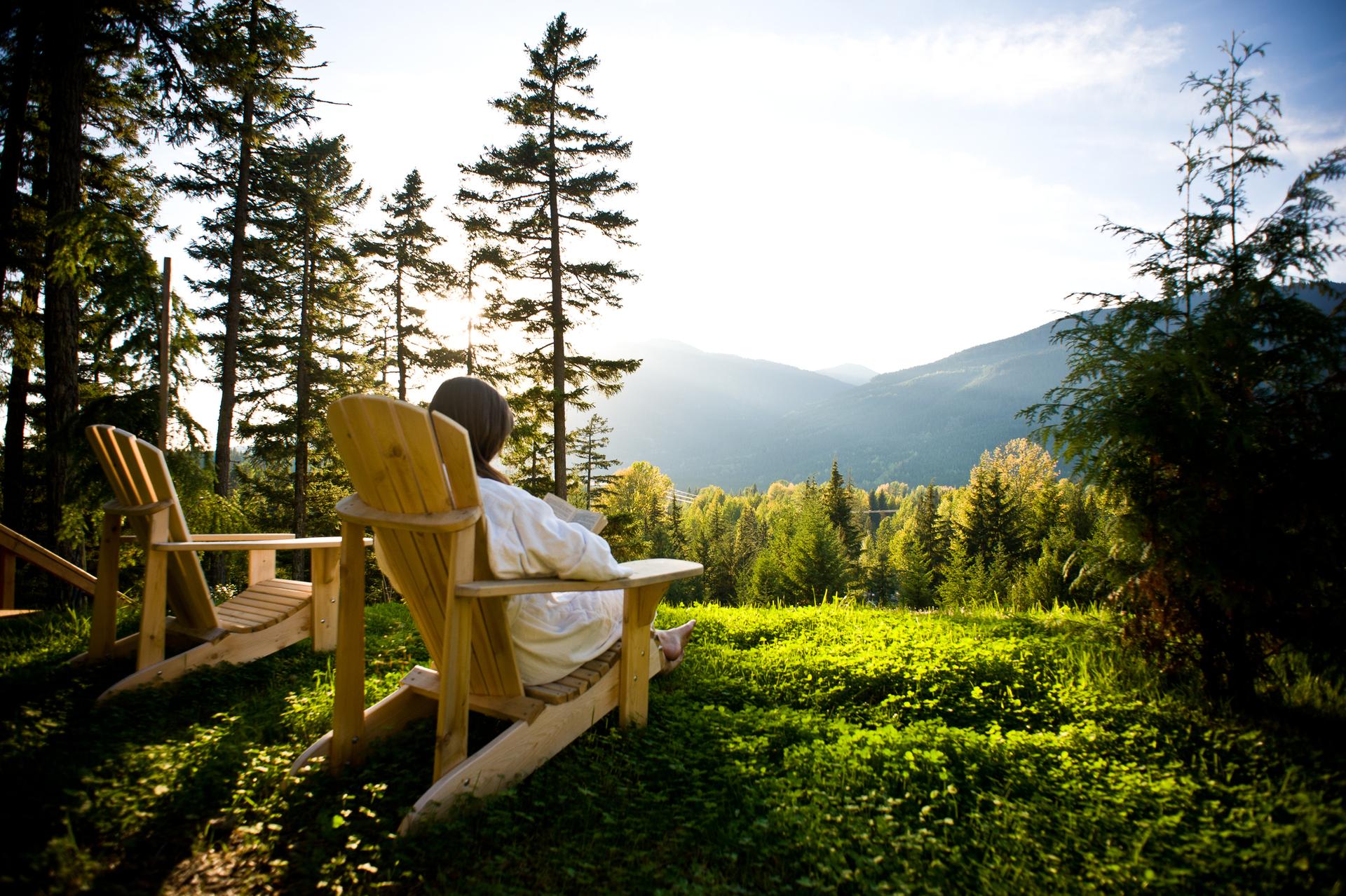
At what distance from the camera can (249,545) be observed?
383 cm

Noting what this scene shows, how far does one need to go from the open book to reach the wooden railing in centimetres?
374

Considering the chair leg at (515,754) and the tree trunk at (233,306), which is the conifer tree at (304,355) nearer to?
the tree trunk at (233,306)

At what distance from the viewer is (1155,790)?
2.41 meters

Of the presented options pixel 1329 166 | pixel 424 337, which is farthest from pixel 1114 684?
pixel 424 337

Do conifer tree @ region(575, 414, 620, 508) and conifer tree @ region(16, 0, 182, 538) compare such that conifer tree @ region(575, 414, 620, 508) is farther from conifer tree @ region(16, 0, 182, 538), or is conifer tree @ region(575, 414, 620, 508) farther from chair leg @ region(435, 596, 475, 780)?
chair leg @ region(435, 596, 475, 780)

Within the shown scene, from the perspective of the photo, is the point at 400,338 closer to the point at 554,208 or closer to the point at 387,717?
the point at 554,208

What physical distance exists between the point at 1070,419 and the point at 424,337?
752 inches

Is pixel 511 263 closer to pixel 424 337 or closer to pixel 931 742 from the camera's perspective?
pixel 424 337

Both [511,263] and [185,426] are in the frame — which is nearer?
[185,426]

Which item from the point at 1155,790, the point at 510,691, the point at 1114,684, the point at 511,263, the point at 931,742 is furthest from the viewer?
the point at 511,263

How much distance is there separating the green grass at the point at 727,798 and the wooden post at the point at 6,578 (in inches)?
63.6

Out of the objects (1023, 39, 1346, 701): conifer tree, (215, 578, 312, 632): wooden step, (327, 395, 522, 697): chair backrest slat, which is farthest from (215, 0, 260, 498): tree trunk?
(1023, 39, 1346, 701): conifer tree

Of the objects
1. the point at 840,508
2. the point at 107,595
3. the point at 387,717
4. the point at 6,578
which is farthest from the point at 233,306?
the point at 840,508

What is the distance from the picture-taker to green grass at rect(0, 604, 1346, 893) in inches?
79.1
